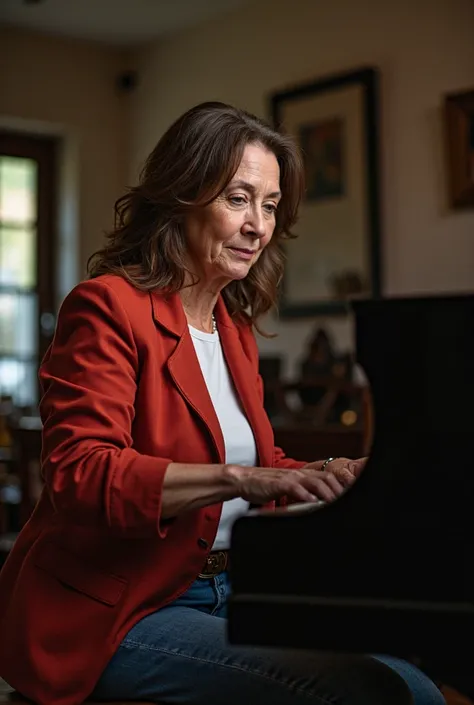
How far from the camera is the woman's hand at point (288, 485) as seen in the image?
1432mm

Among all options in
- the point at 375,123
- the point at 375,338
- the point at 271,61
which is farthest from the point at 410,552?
the point at 271,61

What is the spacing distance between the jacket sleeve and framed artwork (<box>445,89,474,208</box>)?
343cm

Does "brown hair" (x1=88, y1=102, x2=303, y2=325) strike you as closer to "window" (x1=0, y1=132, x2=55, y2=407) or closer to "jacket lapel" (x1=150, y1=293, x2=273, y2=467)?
"jacket lapel" (x1=150, y1=293, x2=273, y2=467)

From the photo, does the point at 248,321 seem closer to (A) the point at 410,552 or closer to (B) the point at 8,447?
(A) the point at 410,552

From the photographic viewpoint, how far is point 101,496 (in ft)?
4.92

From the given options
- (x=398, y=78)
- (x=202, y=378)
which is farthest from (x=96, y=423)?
(x=398, y=78)

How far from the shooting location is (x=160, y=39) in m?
6.84

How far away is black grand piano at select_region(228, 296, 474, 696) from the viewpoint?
1.31m

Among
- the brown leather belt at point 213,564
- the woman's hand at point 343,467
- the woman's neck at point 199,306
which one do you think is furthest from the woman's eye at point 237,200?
the brown leather belt at point 213,564

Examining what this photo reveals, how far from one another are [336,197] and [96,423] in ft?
13.4

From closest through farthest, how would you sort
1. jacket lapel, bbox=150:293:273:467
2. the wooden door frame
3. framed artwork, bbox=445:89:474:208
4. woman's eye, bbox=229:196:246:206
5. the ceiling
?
1. jacket lapel, bbox=150:293:273:467
2. woman's eye, bbox=229:196:246:206
3. framed artwork, bbox=445:89:474:208
4. the ceiling
5. the wooden door frame

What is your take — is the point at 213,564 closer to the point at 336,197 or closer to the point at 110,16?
the point at 336,197

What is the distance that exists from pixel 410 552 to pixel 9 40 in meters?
5.87

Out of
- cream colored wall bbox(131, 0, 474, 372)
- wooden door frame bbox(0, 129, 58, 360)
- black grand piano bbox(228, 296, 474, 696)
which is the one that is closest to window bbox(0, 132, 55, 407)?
wooden door frame bbox(0, 129, 58, 360)
